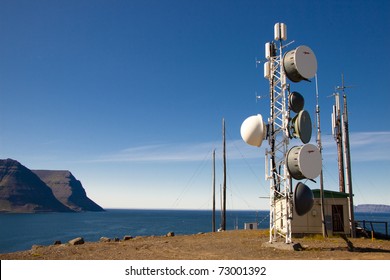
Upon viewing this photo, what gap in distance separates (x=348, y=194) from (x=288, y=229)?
11.6 m

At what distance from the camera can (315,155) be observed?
1714cm

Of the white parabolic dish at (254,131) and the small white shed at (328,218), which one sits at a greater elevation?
the white parabolic dish at (254,131)

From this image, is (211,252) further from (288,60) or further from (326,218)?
(326,218)

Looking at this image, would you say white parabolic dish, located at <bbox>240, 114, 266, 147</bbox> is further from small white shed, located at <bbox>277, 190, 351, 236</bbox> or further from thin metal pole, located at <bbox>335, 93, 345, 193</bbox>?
thin metal pole, located at <bbox>335, 93, 345, 193</bbox>

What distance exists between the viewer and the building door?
26516 millimetres

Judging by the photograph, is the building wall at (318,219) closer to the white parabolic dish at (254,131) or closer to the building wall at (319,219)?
the building wall at (319,219)

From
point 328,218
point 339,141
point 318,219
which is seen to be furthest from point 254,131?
point 339,141

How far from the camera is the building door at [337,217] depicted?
26.5 m

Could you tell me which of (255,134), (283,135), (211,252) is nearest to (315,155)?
(283,135)

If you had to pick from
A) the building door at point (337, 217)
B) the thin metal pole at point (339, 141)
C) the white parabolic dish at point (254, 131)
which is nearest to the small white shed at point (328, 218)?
the building door at point (337, 217)

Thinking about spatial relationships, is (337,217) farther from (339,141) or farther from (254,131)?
(254,131)

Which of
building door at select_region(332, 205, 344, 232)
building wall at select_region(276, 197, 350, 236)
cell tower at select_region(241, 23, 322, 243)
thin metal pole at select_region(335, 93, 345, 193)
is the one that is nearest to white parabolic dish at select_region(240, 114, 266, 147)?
cell tower at select_region(241, 23, 322, 243)

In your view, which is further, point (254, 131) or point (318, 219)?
point (318, 219)

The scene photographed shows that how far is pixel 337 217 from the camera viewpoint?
87.7ft
